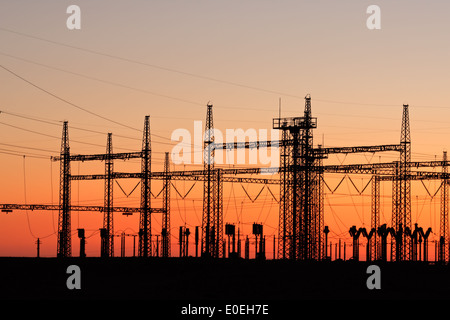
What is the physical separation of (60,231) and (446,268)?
38458mm

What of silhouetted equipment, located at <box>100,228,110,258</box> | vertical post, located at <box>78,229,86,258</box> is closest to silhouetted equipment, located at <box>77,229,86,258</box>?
vertical post, located at <box>78,229,86,258</box>

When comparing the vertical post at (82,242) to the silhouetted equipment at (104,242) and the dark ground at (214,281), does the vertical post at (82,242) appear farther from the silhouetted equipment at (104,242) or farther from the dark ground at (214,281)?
the dark ground at (214,281)

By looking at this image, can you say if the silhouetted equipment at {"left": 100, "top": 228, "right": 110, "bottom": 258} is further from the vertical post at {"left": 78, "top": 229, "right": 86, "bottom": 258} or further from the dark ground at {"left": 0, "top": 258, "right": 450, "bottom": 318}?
the dark ground at {"left": 0, "top": 258, "right": 450, "bottom": 318}

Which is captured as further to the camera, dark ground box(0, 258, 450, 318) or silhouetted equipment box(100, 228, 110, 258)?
silhouetted equipment box(100, 228, 110, 258)

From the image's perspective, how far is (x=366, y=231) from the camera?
333 ft

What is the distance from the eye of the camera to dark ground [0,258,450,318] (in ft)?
191

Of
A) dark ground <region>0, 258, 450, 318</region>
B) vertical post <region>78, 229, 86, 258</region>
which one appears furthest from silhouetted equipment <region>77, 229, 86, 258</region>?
dark ground <region>0, 258, 450, 318</region>

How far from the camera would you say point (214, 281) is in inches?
2645

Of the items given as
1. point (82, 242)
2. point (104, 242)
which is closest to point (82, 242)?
point (82, 242)

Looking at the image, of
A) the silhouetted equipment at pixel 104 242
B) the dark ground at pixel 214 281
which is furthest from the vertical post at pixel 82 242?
the dark ground at pixel 214 281

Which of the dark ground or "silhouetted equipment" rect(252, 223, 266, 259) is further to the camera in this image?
"silhouetted equipment" rect(252, 223, 266, 259)

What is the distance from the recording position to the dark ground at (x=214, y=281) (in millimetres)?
58156
